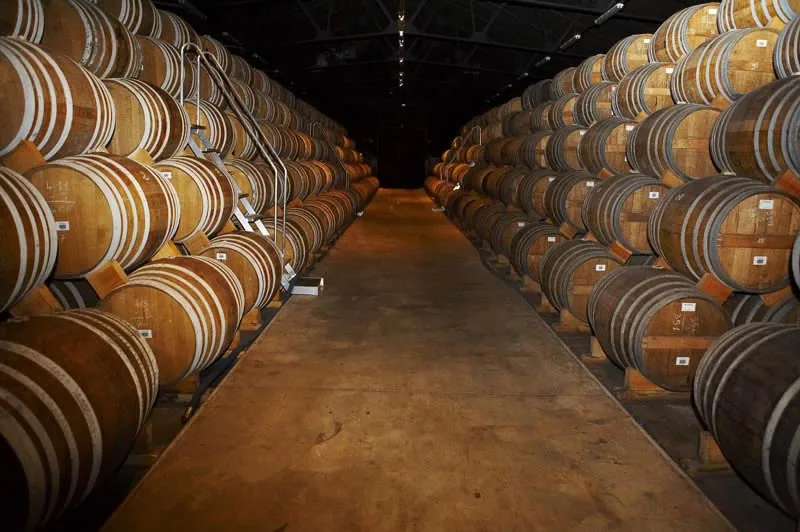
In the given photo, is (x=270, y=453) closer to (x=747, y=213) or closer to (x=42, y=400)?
(x=42, y=400)

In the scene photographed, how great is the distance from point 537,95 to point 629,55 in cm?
384

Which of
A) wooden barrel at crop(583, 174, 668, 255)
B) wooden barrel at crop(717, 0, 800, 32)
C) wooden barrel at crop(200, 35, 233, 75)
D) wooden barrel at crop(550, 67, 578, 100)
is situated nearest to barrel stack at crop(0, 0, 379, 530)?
wooden barrel at crop(200, 35, 233, 75)

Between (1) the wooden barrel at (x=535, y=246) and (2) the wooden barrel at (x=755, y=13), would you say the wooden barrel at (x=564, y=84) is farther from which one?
(2) the wooden barrel at (x=755, y=13)

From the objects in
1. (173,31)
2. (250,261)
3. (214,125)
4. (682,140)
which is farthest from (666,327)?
(173,31)

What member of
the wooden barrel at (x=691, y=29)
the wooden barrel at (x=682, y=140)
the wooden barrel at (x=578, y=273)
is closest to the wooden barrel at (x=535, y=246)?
the wooden barrel at (x=578, y=273)

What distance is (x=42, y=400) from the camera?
2412 mm

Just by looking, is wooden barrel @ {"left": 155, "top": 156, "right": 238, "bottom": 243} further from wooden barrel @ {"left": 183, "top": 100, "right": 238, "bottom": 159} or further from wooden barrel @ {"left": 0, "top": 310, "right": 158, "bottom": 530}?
wooden barrel @ {"left": 0, "top": 310, "right": 158, "bottom": 530}

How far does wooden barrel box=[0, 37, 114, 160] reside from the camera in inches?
131

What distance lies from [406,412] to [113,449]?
6.84 ft

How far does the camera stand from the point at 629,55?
7379mm

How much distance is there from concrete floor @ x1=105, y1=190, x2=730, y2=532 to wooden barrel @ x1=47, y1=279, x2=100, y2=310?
121cm

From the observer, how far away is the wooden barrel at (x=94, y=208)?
370 centimetres

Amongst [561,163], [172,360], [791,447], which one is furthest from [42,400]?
[561,163]

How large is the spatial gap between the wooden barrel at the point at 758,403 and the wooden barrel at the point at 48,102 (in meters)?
4.21
